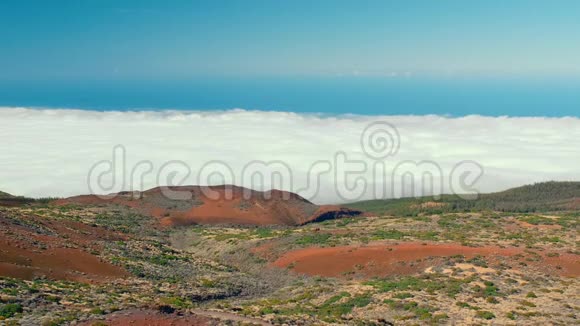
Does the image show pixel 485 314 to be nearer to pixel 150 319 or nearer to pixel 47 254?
pixel 150 319

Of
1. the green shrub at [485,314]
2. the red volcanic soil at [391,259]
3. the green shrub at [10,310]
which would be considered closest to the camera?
the green shrub at [10,310]

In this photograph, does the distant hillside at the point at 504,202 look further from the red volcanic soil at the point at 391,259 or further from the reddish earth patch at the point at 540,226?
the red volcanic soil at the point at 391,259

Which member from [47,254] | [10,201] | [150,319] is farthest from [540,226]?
[10,201]

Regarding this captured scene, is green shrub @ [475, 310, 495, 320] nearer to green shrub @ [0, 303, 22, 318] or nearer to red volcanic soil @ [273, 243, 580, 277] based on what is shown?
red volcanic soil @ [273, 243, 580, 277]

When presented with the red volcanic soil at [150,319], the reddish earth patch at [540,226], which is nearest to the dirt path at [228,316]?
the red volcanic soil at [150,319]

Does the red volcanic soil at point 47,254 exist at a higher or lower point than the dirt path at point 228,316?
higher

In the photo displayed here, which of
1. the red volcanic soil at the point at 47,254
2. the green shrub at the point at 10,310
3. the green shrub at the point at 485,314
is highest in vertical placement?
the red volcanic soil at the point at 47,254
